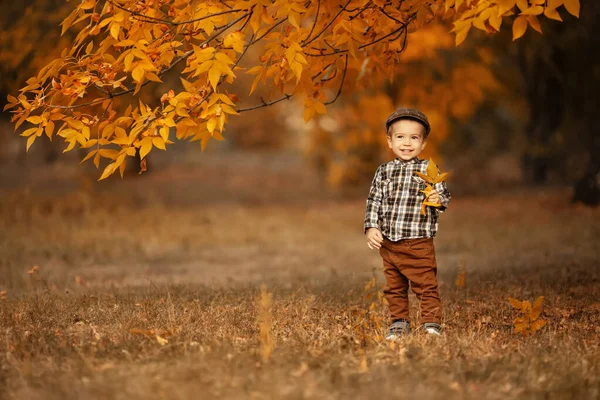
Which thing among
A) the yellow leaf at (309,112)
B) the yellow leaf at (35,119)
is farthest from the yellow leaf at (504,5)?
the yellow leaf at (35,119)

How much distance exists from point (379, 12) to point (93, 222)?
34.0 feet

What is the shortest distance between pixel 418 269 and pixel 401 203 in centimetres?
50

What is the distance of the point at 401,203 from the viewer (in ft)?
16.7

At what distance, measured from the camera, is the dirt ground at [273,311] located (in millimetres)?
3758

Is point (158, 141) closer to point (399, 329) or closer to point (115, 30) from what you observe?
point (115, 30)

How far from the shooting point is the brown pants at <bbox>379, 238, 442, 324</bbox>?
5.02 m

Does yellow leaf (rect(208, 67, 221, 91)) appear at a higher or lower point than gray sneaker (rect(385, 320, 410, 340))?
higher

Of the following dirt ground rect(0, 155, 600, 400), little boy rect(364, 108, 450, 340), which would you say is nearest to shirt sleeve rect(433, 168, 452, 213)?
little boy rect(364, 108, 450, 340)

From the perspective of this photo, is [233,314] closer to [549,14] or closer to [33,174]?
[549,14]

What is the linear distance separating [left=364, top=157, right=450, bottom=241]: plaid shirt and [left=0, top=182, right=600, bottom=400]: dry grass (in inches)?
29.5

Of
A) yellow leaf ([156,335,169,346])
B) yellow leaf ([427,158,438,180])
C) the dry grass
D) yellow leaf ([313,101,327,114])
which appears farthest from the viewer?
yellow leaf ([313,101,327,114])

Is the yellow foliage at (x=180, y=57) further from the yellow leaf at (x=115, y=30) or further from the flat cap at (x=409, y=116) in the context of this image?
the flat cap at (x=409, y=116)

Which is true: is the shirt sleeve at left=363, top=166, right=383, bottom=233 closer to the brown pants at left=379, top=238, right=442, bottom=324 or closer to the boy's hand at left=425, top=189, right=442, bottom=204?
the brown pants at left=379, top=238, right=442, bottom=324

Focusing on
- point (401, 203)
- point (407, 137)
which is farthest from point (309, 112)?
point (401, 203)
